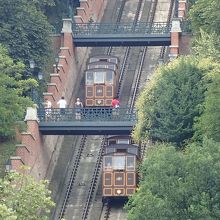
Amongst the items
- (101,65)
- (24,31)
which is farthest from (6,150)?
(101,65)

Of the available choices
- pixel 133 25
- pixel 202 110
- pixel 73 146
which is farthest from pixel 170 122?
pixel 133 25

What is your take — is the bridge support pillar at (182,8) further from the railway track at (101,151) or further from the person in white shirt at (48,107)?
the person in white shirt at (48,107)

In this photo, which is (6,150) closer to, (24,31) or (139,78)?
(24,31)

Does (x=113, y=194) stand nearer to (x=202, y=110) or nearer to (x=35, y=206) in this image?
(x=202, y=110)

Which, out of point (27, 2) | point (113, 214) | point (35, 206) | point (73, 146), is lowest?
point (35, 206)

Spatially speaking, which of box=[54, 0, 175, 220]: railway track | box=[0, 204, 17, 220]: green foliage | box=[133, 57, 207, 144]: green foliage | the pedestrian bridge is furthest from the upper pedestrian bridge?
box=[0, 204, 17, 220]: green foliage

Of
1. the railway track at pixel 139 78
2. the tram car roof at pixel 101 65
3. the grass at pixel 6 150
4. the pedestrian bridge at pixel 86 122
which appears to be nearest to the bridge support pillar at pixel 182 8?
the railway track at pixel 139 78

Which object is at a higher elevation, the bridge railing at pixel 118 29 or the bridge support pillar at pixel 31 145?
the bridge railing at pixel 118 29
